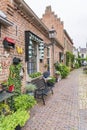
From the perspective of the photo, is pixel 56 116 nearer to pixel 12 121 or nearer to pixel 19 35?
pixel 12 121

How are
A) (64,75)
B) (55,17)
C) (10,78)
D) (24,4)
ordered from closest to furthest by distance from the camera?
(10,78) → (24,4) → (64,75) → (55,17)

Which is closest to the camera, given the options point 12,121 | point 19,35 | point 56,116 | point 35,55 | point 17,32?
point 12,121

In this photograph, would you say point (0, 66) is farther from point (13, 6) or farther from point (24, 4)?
point (24, 4)

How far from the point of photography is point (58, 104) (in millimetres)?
7762

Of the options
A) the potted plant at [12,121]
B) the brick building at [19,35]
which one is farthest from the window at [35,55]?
the potted plant at [12,121]

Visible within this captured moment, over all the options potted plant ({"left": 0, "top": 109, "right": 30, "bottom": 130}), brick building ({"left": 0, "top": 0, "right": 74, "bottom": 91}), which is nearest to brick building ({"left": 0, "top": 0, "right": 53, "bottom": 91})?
brick building ({"left": 0, "top": 0, "right": 74, "bottom": 91})

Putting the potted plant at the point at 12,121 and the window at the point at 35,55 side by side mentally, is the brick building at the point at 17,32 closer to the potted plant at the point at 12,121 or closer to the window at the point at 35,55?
the window at the point at 35,55

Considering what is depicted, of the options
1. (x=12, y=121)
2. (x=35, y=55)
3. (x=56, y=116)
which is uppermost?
(x=35, y=55)

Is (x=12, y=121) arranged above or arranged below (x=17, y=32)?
below

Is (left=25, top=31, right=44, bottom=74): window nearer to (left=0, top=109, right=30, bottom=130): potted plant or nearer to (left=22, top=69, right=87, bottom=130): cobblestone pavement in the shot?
(left=22, top=69, right=87, bottom=130): cobblestone pavement

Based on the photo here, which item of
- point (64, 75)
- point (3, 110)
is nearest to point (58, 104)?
point (3, 110)

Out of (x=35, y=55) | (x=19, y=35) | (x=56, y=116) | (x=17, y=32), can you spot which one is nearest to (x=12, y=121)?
(x=56, y=116)

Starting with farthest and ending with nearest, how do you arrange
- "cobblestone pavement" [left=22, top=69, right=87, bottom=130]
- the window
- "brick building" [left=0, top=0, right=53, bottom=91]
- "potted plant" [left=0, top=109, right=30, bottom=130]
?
the window
"brick building" [left=0, top=0, right=53, bottom=91]
"cobblestone pavement" [left=22, top=69, right=87, bottom=130]
"potted plant" [left=0, top=109, right=30, bottom=130]

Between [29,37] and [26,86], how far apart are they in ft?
6.34
